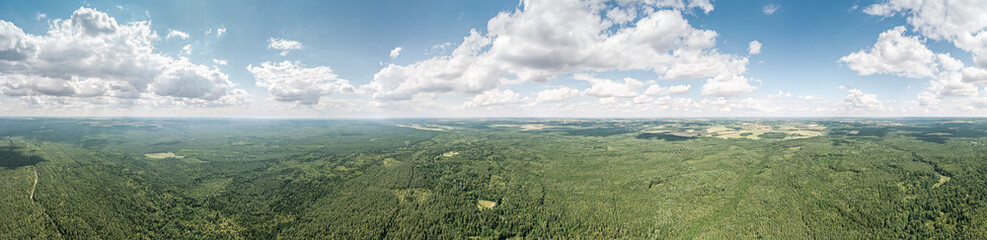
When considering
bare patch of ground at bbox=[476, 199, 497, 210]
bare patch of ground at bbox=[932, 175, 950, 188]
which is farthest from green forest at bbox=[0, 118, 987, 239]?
bare patch of ground at bbox=[476, 199, 497, 210]

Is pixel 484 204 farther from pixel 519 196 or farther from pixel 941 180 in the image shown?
pixel 941 180

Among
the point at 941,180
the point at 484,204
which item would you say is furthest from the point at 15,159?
the point at 941,180

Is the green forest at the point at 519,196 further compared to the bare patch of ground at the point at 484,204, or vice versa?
the bare patch of ground at the point at 484,204

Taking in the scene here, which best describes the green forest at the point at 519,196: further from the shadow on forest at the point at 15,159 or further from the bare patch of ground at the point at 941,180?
the shadow on forest at the point at 15,159

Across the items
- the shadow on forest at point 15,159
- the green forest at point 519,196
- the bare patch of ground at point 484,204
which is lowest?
the bare patch of ground at point 484,204

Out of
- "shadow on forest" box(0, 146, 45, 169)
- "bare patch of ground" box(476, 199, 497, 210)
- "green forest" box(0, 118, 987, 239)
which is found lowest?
"bare patch of ground" box(476, 199, 497, 210)

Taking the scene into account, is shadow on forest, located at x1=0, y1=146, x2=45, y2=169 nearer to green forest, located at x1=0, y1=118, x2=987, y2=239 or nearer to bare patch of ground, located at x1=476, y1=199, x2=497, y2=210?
green forest, located at x1=0, y1=118, x2=987, y2=239

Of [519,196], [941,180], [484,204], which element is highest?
[941,180]

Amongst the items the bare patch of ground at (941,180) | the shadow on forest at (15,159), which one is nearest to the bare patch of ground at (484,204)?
the bare patch of ground at (941,180)
